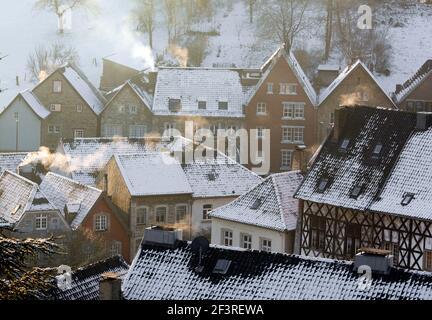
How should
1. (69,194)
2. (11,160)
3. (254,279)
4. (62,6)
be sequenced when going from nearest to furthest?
(254,279) < (69,194) < (11,160) < (62,6)

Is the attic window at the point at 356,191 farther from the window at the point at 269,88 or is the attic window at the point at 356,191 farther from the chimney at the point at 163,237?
the window at the point at 269,88

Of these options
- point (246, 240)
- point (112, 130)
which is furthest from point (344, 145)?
point (112, 130)

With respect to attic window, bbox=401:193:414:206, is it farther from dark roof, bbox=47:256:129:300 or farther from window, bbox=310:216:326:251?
dark roof, bbox=47:256:129:300

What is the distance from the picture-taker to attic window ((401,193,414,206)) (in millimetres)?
46094

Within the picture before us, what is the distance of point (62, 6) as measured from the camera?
121312mm

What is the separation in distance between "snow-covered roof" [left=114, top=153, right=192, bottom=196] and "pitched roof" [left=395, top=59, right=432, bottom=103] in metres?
23.4

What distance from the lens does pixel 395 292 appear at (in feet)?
101

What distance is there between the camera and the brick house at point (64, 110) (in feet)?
262

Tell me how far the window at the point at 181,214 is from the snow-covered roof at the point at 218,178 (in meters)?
0.88

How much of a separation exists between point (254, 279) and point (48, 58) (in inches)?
3080

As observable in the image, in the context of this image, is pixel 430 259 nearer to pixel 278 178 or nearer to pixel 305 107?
pixel 278 178

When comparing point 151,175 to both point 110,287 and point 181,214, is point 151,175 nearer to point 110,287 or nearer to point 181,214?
point 181,214

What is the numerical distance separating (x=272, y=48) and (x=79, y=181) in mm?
44977

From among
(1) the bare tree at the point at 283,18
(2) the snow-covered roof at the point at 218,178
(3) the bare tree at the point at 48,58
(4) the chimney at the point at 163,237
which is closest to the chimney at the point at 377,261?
(4) the chimney at the point at 163,237
